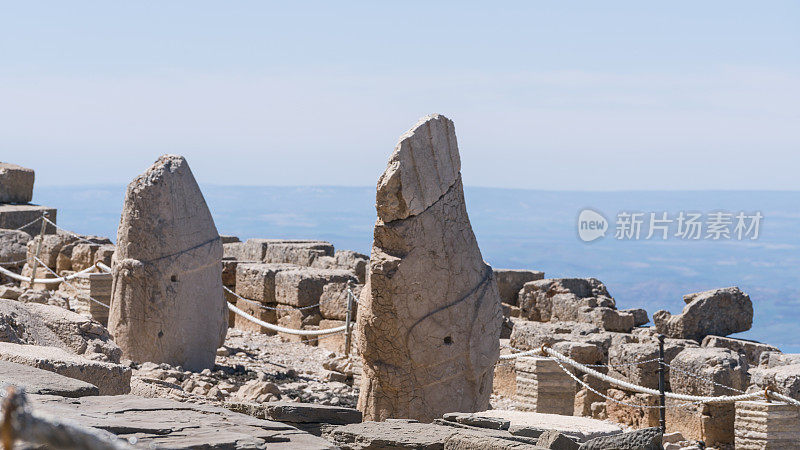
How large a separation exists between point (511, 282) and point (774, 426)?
7.30 metres

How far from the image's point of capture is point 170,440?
3.23 meters

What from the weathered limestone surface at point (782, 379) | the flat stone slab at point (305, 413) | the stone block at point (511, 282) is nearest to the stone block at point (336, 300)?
the stone block at point (511, 282)

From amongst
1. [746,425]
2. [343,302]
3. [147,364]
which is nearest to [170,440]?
[746,425]

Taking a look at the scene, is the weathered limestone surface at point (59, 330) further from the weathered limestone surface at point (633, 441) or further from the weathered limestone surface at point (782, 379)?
the weathered limestone surface at point (782, 379)

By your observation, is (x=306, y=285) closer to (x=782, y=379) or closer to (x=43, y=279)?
(x=43, y=279)

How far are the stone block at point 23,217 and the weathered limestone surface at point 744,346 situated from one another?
1294cm

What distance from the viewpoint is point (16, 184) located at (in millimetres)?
19703

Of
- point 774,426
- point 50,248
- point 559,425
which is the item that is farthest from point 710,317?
point 50,248

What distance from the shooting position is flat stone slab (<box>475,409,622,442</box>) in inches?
199

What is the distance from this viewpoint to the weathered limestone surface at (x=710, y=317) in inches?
440

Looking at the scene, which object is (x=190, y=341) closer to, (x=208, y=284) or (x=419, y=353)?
(x=208, y=284)

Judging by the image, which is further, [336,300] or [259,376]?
[336,300]

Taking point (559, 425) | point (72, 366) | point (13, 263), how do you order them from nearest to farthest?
point (72, 366), point (559, 425), point (13, 263)

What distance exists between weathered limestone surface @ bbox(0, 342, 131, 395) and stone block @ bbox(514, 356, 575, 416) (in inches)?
158
